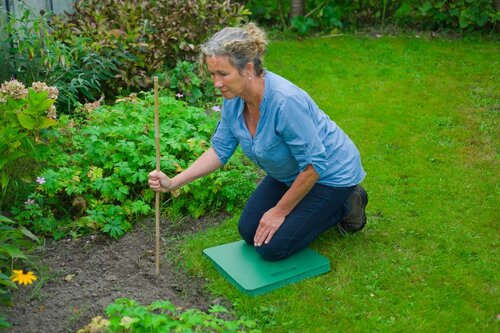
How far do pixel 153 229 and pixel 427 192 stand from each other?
1.76 meters

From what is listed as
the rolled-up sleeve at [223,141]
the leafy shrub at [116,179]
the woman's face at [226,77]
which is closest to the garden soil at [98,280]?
the leafy shrub at [116,179]

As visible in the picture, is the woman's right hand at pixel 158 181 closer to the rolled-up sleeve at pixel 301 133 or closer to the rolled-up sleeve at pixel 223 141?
the rolled-up sleeve at pixel 223 141

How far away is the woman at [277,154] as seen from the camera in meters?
3.19

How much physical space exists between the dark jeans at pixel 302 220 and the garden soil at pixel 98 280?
1.29 feet

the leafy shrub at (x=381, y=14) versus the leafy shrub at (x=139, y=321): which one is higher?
the leafy shrub at (x=139, y=321)

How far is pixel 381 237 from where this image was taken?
12.6ft

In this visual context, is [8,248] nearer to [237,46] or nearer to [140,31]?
[237,46]

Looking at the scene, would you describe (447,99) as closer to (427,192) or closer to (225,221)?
(427,192)

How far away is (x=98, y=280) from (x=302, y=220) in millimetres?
1093

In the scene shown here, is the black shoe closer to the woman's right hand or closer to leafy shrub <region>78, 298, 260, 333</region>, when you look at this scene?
the woman's right hand

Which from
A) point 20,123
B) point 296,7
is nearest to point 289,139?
point 20,123

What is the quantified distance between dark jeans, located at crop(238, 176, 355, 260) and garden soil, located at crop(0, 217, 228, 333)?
15.5 inches

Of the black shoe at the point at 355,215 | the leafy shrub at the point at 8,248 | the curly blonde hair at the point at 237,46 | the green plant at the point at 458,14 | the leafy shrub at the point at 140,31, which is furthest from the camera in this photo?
the green plant at the point at 458,14

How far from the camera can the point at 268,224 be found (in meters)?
3.51
